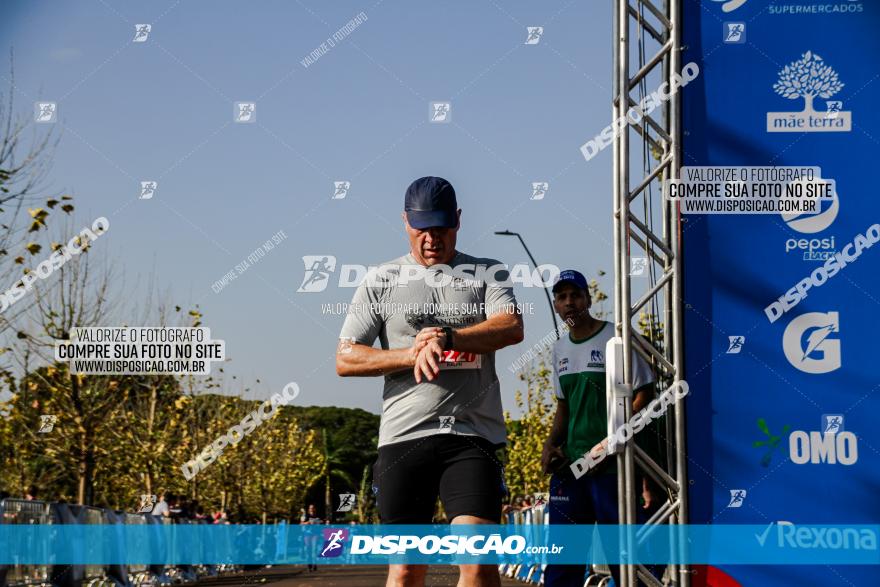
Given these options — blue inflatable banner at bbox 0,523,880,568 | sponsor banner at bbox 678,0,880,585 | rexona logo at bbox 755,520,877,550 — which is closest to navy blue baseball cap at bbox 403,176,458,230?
→ blue inflatable banner at bbox 0,523,880,568

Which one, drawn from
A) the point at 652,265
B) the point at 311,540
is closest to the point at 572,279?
the point at 652,265

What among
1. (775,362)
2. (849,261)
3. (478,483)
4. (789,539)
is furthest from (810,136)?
(478,483)

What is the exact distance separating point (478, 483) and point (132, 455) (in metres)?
28.6

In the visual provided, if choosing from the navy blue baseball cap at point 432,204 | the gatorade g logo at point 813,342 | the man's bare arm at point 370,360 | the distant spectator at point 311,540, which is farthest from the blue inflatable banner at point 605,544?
the distant spectator at point 311,540

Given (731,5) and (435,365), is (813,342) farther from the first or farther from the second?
(435,365)

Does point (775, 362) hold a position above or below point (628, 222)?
below

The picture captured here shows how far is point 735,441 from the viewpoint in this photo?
25.2 ft

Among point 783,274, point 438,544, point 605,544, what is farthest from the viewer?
point 605,544

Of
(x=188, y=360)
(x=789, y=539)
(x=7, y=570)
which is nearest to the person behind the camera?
(x=789, y=539)

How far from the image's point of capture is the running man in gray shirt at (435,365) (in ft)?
18.8

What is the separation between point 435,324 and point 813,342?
282 cm

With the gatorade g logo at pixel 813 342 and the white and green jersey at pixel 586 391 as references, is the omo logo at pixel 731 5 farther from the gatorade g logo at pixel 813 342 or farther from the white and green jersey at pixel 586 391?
the white and green jersey at pixel 586 391

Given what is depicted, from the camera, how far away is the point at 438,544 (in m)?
6.22

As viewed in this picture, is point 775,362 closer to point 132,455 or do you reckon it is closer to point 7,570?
point 7,570
